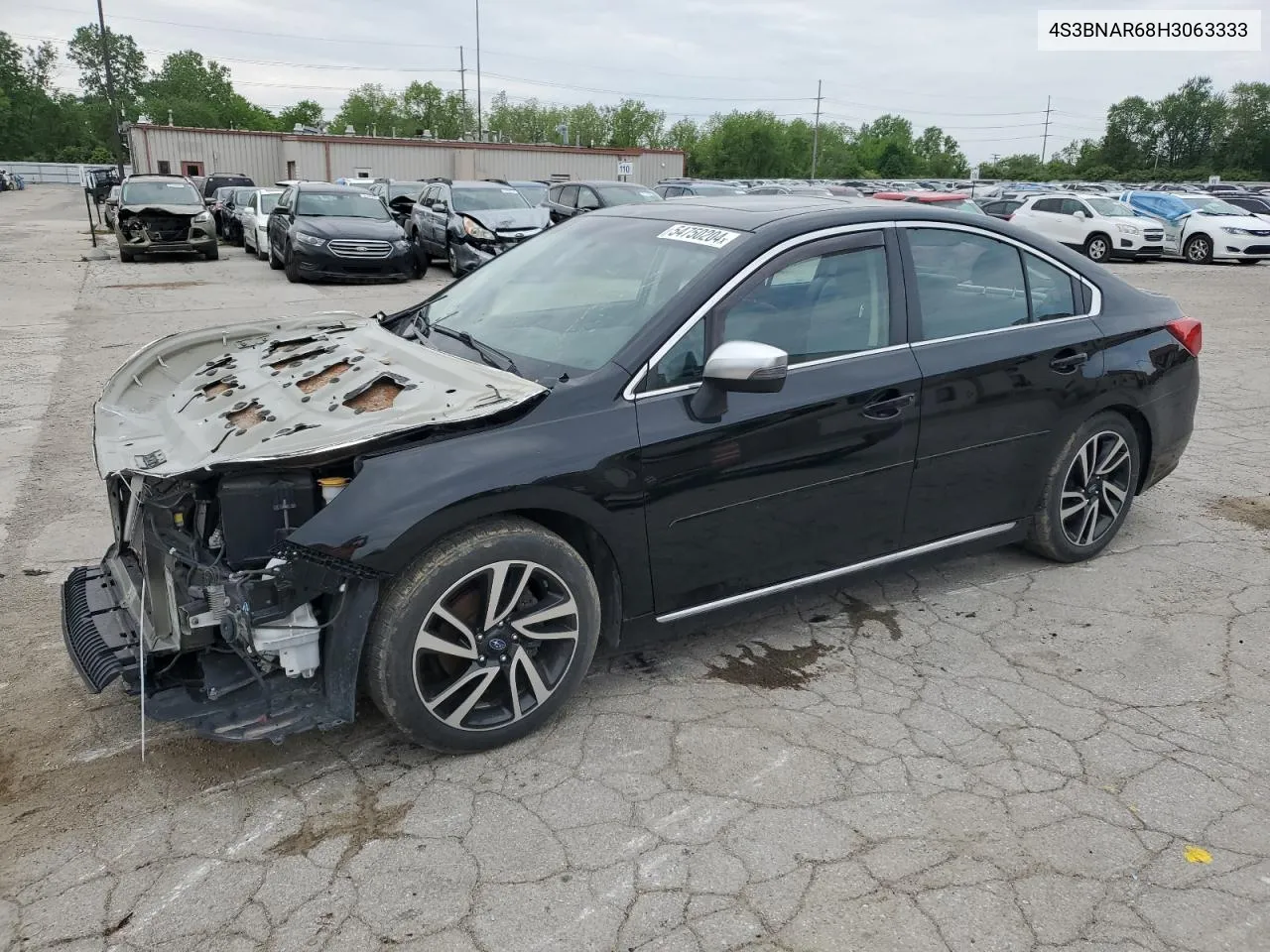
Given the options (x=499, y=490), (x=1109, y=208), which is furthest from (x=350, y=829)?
(x=1109, y=208)

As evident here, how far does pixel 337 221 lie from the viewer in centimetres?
1689

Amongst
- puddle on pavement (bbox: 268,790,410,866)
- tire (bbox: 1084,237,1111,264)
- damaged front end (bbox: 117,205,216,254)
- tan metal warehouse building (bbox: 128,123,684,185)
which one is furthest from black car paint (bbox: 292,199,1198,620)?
tan metal warehouse building (bbox: 128,123,684,185)

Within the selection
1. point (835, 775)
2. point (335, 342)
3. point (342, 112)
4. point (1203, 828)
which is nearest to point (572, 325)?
point (335, 342)

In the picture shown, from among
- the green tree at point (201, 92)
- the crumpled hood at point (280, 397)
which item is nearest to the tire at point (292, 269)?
the crumpled hood at point (280, 397)

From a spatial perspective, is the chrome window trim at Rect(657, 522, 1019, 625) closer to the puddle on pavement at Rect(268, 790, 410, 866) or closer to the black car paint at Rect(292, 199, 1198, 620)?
the black car paint at Rect(292, 199, 1198, 620)

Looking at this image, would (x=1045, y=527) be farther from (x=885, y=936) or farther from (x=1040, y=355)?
(x=885, y=936)

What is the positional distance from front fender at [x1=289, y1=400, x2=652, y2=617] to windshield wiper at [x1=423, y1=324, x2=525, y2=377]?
398 millimetres

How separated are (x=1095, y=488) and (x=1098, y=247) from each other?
71.0 ft

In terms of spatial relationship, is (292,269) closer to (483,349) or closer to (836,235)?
(483,349)

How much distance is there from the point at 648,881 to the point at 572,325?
77.9 inches

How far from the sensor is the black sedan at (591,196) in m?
18.6

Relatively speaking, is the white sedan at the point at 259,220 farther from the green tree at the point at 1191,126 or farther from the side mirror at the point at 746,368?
the green tree at the point at 1191,126

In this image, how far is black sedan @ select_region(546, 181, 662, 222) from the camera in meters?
18.6

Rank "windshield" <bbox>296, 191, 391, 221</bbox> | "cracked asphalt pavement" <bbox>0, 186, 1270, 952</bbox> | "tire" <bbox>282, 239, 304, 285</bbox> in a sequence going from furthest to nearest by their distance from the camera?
"windshield" <bbox>296, 191, 391, 221</bbox> < "tire" <bbox>282, 239, 304, 285</bbox> < "cracked asphalt pavement" <bbox>0, 186, 1270, 952</bbox>
